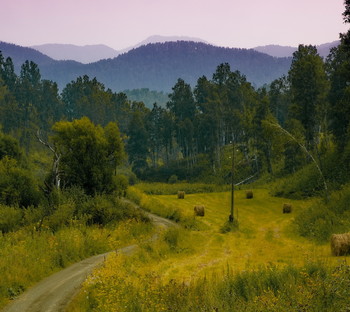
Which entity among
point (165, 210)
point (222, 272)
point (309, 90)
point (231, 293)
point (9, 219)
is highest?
point (309, 90)

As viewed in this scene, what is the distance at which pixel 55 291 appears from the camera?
14242mm

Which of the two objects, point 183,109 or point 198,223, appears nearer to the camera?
point 198,223

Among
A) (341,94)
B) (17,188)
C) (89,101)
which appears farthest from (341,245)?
(89,101)

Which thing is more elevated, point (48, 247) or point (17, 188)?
point (17, 188)

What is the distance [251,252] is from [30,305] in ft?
45.9

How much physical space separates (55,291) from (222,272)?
7289 millimetres

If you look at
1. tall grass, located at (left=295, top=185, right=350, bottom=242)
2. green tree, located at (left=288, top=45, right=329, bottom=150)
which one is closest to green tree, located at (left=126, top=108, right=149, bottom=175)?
green tree, located at (left=288, top=45, right=329, bottom=150)

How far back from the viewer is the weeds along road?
42.1 feet

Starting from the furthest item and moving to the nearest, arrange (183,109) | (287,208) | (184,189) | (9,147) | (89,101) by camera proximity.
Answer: (89,101), (183,109), (184,189), (9,147), (287,208)

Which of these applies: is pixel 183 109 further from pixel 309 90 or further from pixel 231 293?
pixel 231 293

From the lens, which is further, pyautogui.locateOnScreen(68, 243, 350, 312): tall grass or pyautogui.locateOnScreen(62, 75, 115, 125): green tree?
pyautogui.locateOnScreen(62, 75, 115, 125): green tree

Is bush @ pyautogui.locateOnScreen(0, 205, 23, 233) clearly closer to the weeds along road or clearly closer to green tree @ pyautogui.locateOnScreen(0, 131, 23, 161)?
the weeds along road

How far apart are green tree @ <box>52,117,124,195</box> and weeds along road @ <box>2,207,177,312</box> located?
13.7 meters

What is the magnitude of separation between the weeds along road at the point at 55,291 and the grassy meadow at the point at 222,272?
67cm
